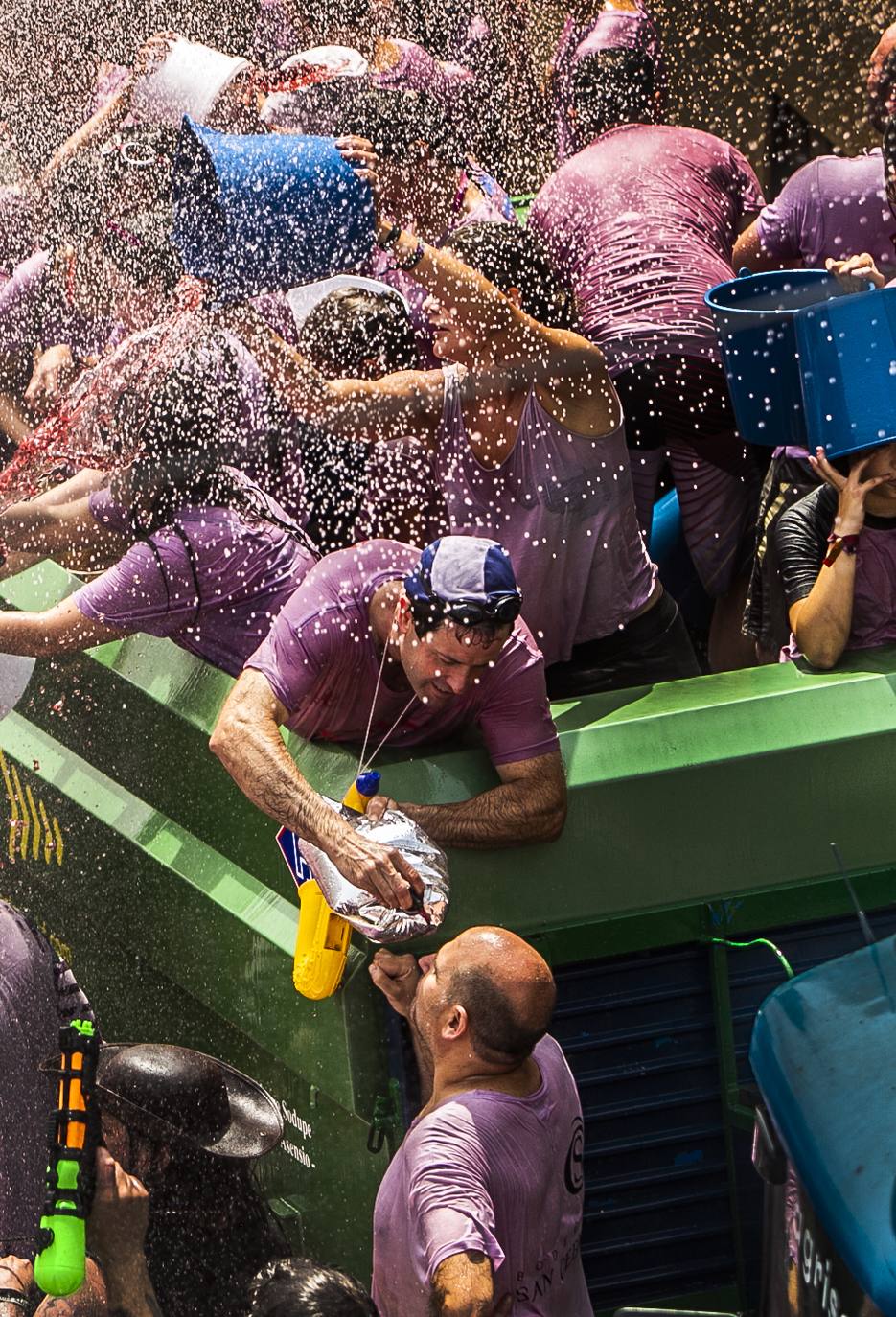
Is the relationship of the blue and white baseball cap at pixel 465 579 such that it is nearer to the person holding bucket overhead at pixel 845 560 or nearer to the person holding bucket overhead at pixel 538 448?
the person holding bucket overhead at pixel 538 448

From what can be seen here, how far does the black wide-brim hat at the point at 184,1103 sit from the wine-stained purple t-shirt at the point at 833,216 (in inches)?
66.5

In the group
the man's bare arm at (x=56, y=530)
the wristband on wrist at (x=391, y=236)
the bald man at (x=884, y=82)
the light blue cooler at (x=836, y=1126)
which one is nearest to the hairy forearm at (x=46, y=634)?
the man's bare arm at (x=56, y=530)

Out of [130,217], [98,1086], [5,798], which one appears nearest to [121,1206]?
[98,1086]

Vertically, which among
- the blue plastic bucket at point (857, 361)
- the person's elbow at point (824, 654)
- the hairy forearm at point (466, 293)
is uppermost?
the hairy forearm at point (466, 293)

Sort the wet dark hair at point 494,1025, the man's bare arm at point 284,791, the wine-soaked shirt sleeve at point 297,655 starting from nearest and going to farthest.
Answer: the wet dark hair at point 494,1025, the man's bare arm at point 284,791, the wine-soaked shirt sleeve at point 297,655

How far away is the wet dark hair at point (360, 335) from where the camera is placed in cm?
297

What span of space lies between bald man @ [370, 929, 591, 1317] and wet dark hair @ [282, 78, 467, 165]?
1702mm

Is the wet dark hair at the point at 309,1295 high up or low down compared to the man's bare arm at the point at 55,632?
down

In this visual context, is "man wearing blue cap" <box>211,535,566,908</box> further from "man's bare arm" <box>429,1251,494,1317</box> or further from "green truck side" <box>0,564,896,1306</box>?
"man's bare arm" <box>429,1251,494,1317</box>

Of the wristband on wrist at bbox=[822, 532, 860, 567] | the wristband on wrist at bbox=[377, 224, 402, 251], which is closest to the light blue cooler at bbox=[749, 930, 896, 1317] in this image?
the wristband on wrist at bbox=[822, 532, 860, 567]

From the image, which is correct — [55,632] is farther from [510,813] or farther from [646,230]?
[646,230]

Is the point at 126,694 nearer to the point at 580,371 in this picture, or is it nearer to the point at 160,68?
the point at 580,371

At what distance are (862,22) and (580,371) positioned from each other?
5.38 feet

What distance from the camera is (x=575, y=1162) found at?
230 cm
